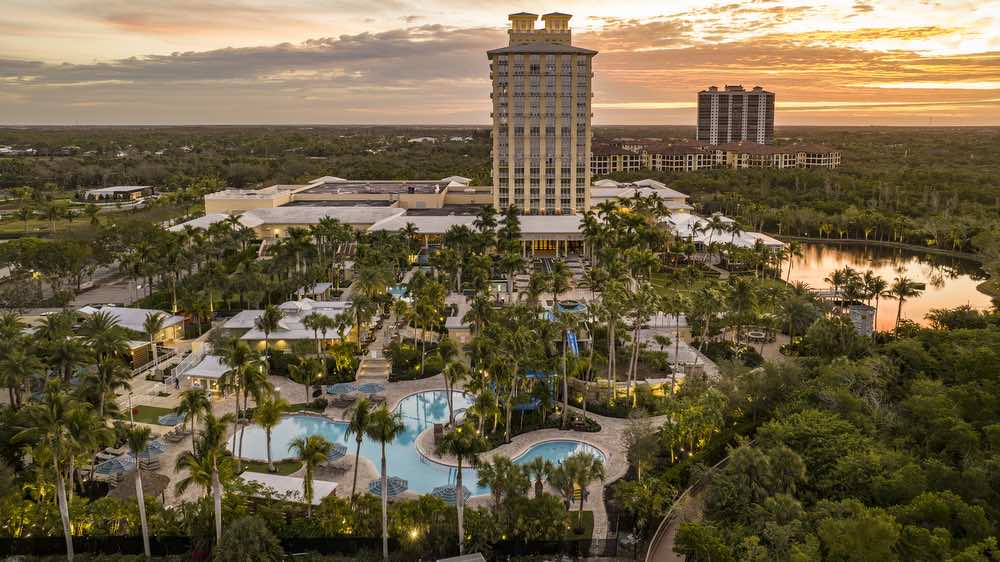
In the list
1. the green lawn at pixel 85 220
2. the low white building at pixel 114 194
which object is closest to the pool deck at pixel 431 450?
the green lawn at pixel 85 220

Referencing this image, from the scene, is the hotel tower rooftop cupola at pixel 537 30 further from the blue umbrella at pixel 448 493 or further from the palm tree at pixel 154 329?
the blue umbrella at pixel 448 493

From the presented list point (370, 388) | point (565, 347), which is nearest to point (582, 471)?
point (565, 347)

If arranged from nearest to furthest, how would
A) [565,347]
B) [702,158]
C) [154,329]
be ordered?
[565,347] → [154,329] → [702,158]

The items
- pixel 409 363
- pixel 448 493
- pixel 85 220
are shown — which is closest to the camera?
pixel 448 493

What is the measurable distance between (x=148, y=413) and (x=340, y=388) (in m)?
9.80

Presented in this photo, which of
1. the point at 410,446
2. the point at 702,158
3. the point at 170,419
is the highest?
the point at 702,158

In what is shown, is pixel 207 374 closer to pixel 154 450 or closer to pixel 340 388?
pixel 340 388

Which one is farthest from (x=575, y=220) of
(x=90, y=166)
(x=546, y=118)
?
(x=90, y=166)

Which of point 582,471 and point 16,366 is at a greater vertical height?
point 16,366

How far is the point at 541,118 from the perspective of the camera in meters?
84.6

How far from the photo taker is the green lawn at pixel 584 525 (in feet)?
83.9

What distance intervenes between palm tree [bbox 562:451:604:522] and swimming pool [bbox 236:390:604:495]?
485 centimetres

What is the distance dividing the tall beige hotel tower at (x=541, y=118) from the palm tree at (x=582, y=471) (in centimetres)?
6313

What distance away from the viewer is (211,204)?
307 feet
